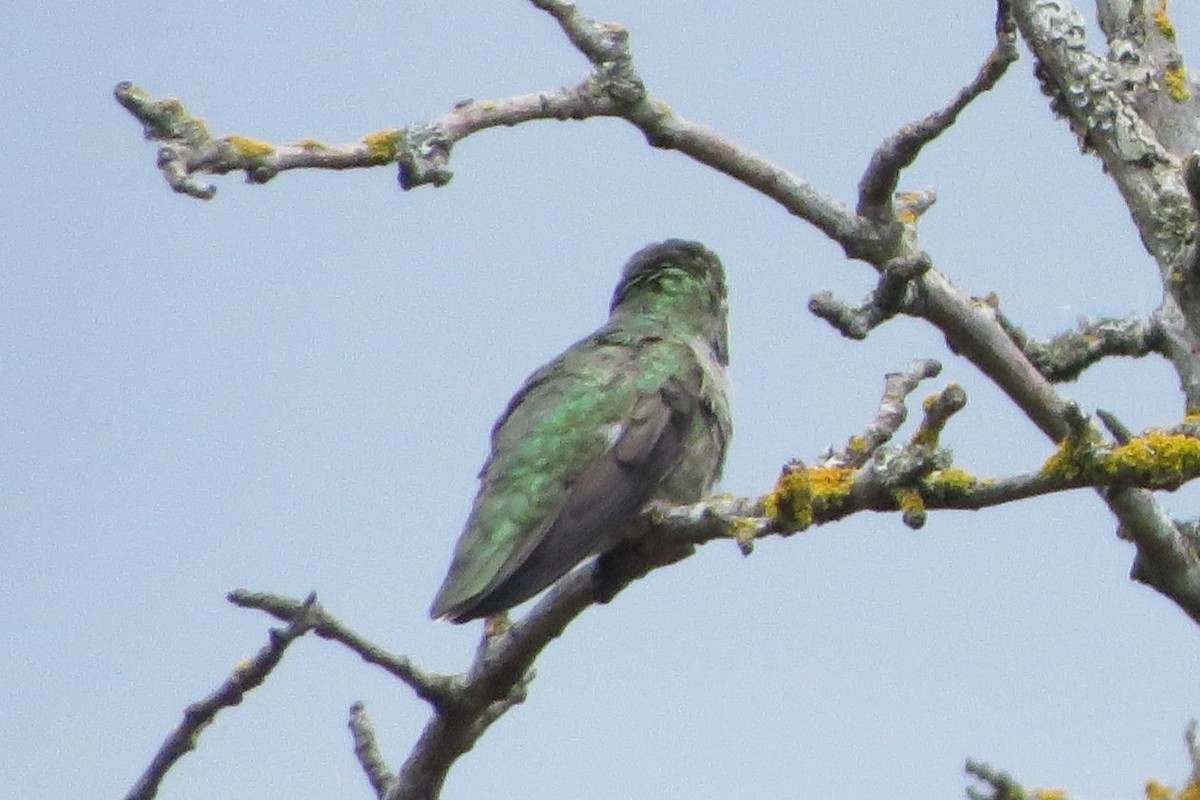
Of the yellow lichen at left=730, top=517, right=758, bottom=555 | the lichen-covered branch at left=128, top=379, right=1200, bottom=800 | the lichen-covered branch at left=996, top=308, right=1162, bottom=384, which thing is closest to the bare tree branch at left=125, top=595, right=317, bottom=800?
the lichen-covered branch at left=128, top=379, right=1200, bottom=800

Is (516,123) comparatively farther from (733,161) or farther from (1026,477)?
(1026,477)

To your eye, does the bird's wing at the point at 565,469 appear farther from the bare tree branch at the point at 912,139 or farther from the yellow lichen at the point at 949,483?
the yellow lichen at the point at 949,483

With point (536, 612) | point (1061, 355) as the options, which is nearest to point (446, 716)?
point (536, 612)

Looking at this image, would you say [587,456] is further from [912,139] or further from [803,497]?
[803,497]

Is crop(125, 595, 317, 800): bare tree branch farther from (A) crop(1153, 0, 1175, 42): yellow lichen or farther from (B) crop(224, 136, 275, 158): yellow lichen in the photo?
(A) crop(1153, 0, 1175, 42): yellow lichen

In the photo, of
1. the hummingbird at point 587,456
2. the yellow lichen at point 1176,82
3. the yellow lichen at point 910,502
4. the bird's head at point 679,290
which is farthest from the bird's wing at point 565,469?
the yellow lichen at point 910,502
